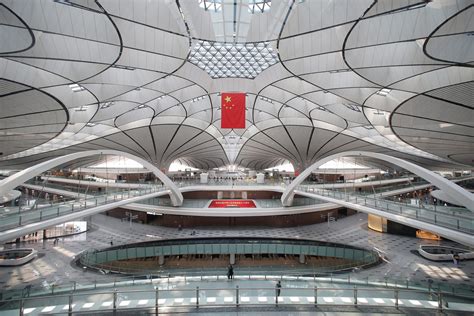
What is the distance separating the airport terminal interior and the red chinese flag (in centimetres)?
13

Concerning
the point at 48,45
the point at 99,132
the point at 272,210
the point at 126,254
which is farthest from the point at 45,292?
the point at 99,132

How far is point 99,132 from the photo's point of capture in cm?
4275

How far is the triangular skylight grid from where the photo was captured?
1048 inches

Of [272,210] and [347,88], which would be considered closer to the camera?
[347,88]

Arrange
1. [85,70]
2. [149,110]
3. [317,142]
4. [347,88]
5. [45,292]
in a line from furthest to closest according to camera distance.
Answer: [317,142] < [149,110] < [347,88] < [85,70] < [45,292]

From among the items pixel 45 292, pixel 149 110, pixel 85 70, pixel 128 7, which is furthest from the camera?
pixel 149 110

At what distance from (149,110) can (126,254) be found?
19.0 meters

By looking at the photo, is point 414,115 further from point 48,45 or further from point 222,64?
point 48,45

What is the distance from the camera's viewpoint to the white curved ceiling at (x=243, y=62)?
14453mm

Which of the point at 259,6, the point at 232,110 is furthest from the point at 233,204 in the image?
the point at 259,6

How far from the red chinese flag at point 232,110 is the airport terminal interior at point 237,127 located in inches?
5.3

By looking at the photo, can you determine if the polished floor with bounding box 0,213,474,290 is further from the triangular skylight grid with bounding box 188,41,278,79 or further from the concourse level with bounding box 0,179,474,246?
the triangular skylight grid with bounding box 188,41,278,79

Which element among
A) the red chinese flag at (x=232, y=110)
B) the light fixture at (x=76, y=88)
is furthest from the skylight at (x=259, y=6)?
the light fixture at (x=76, y=88)

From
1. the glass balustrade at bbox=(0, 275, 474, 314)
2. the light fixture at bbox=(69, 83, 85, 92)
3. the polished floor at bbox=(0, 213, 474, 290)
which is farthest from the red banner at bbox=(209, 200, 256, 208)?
the glass balustrade at bbox=(0, 275, 474, 314)
